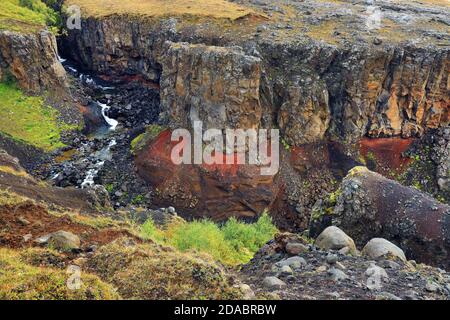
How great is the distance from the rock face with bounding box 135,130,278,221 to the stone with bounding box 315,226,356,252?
14213 millimetres

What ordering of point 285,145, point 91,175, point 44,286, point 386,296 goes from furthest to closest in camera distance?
point 285,145, point 91,175, point 386,296, point 44,286

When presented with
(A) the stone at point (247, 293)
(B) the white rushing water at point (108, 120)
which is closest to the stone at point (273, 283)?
(A) the stone at point (247, 293)

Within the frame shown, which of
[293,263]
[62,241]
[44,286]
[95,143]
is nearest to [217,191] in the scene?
[95,143]

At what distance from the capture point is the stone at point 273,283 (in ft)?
37.1

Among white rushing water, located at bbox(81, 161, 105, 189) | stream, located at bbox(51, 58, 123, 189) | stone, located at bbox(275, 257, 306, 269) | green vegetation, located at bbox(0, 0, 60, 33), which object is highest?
green vegetation, located at bbox(0, 0, 60, 33)

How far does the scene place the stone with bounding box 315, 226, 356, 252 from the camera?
15117 mm

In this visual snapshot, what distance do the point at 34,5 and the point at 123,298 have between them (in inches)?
1758

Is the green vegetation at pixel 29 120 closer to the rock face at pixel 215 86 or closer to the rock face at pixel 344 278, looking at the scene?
the rock face at pixel 215 86

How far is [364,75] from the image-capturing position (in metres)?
31.9

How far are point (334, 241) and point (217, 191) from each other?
50.5 ft

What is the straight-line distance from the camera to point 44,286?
9102mm

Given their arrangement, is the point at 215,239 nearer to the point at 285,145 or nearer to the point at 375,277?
the point at 375,277

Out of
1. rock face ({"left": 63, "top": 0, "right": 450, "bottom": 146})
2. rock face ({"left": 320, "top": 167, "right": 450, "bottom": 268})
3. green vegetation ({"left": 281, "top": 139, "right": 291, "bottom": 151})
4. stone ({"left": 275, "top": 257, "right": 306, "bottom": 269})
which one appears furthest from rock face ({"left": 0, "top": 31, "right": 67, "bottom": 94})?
stone ({"left": 275, "top": 257, "right": 306, "bottom": 269})

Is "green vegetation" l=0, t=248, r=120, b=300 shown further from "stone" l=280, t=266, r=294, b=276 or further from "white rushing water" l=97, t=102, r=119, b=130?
"white rushing water" l=97, t=102, r=119, b=130
